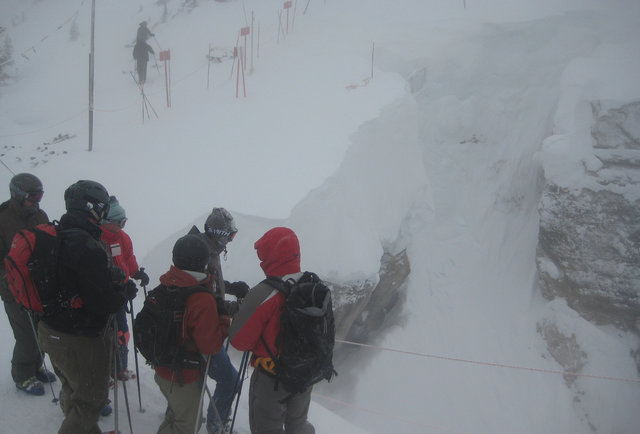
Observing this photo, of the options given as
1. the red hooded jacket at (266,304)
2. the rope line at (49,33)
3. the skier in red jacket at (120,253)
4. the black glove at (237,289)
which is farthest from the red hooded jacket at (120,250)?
the rope line at (49,33)

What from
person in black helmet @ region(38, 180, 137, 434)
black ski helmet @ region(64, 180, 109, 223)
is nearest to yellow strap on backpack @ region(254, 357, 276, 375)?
person in black helmet @ region(38, 180, 137, 434)

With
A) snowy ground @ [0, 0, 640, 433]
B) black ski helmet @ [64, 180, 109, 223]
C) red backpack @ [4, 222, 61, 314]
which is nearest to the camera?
red backpack @ [4, 222, 61, 314]


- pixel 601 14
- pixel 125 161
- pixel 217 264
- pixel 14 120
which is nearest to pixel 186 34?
pixel 14 120

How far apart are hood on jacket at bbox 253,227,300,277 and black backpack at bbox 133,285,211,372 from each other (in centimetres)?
37

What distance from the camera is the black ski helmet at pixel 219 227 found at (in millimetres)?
2768

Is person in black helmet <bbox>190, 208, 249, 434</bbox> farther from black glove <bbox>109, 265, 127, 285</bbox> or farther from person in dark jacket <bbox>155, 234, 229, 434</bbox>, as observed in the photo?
black glove <bbox>109, 265, 127, 285</bbox>

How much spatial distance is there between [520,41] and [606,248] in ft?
24.9

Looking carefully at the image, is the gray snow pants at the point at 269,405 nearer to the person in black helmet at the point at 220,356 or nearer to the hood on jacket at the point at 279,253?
the person in black helmet at the point at 220,356

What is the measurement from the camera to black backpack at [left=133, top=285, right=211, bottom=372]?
197 cm

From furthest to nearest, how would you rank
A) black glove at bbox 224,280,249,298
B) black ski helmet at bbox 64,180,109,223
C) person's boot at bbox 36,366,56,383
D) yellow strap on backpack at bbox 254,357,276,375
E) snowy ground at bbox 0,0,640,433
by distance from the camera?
snowy ground at bbox 0,0,640,433, person's boot at bbox 36,366,56,383, black glove at bbox 224,280,249,298, yellow strap on backpack at bbox 254,357,276,375, black ski helmet at bbox 64,180,109,223

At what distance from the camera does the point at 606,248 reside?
7.31 metres

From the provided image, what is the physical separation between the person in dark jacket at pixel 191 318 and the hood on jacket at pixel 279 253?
336 mm

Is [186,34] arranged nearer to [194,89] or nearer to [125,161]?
[194,89]

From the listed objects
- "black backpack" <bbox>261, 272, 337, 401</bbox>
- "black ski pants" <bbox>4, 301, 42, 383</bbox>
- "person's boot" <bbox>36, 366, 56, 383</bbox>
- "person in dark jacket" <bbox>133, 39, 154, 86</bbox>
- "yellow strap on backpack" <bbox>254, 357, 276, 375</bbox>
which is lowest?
"person's boot" <bbox>36, 366, 56, 383</bbox>
